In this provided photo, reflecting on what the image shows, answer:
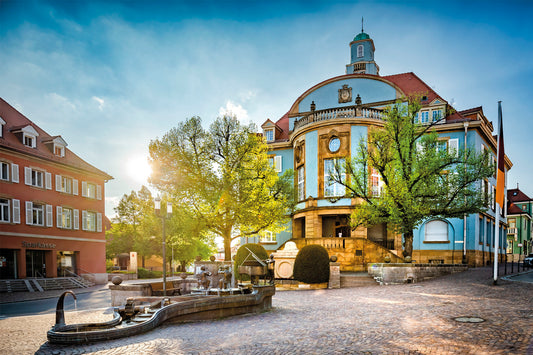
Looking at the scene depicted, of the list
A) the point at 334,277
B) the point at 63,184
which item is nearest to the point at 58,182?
the point at 63,184

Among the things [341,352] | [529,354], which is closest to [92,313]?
[341,352]

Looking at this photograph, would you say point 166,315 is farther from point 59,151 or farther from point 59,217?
point 59,151

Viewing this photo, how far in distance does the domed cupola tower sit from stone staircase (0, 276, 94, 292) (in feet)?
123

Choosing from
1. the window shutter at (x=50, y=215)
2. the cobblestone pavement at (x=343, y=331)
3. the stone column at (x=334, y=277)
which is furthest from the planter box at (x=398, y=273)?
the window shutter at (x=50, y=215)

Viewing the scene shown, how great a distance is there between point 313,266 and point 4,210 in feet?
50.8

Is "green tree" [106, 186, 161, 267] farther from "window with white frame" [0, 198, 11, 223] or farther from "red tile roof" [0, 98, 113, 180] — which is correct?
"window with white frame" [0, 198, 11, 223]

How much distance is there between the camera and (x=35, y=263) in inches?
980

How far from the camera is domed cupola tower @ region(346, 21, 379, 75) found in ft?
155

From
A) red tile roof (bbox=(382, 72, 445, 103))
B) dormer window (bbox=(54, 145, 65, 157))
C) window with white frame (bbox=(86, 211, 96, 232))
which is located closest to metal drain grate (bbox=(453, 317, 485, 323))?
dormer window (bbox=(54, 145, 65, 157))

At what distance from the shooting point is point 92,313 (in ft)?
45.6

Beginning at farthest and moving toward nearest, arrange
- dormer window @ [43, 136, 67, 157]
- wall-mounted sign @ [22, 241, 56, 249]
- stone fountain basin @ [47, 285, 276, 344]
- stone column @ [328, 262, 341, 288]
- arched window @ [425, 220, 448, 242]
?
arched window @ [425, 220, 448, 242] → dormer window @ [43, 136, 67, 157] → wall-mounted sign @ [22, 241, 56, 249] → stone column @ [328, 262, 341, 288] → stone fountain basin @ [47, 285, 276, 344]

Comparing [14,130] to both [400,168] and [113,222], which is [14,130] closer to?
[400,168]

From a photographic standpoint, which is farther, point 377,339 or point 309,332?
point 309,332

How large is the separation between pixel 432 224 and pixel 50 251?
30.4 meters
